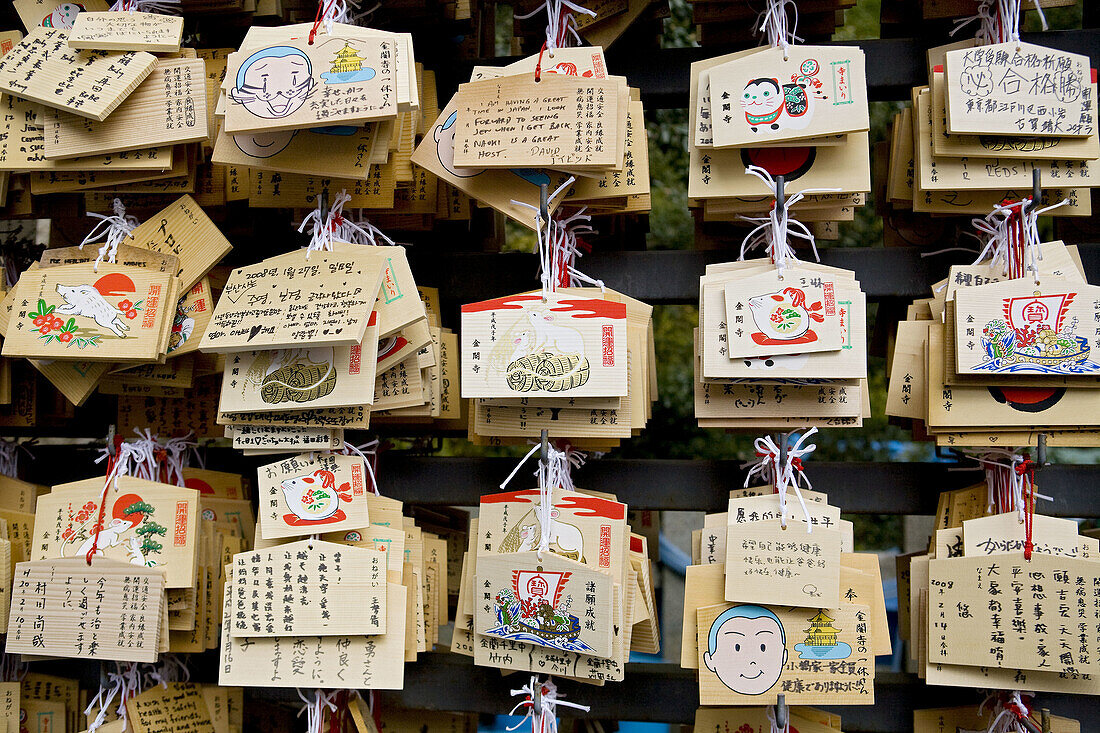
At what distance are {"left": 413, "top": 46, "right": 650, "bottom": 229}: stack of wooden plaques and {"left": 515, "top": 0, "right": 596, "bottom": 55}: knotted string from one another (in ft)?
0.15

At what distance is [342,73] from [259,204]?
273 millimetres

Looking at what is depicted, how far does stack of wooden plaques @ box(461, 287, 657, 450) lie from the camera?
1.11 metres

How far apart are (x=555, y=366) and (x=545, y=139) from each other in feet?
0.99

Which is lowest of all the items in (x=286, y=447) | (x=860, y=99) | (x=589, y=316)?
(x=286, y=447)

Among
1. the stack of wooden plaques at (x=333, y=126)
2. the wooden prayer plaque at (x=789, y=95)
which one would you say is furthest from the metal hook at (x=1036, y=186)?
the stack of wooden plaques at (x=333, y=126)

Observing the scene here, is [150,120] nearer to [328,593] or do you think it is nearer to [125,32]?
[125,32]

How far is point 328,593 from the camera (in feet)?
3.79

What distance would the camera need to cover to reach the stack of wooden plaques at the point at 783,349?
1.09 metres

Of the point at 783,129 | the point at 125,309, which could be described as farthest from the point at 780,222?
the point at 125,309

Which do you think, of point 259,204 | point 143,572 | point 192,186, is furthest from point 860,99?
point 143,572

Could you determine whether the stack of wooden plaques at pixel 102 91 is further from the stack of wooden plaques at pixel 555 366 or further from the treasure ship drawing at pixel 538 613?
the treasure ship drawing at pixel 538 613

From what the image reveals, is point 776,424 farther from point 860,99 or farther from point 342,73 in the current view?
point 342,73

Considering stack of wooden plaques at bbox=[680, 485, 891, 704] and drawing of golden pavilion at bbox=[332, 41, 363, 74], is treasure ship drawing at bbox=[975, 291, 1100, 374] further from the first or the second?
drawing of golden pavilion at bbox=[332, 41, 363, 74]

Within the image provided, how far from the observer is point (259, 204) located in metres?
1.28
